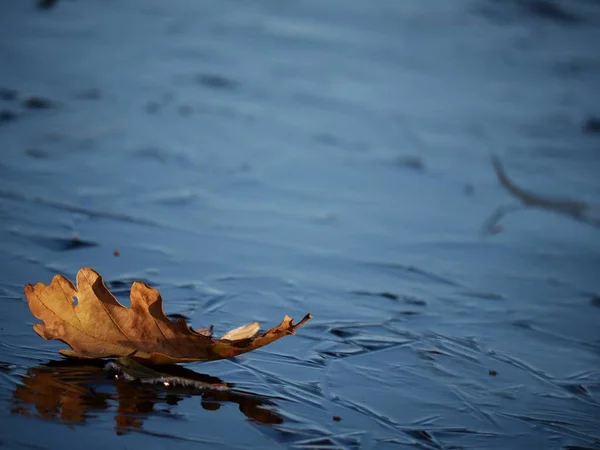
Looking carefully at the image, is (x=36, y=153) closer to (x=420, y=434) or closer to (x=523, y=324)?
(x=523, y=324)

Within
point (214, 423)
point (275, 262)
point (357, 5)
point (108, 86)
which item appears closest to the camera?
point (214, 423)

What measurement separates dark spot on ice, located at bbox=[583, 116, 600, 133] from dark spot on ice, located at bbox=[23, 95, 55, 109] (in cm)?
277

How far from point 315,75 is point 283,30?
90cm

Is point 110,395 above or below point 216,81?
above

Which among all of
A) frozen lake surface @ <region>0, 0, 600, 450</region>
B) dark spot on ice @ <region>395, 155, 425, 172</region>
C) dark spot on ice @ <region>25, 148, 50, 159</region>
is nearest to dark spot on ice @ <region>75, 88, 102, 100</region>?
frozen lake surface @ <region>0, 0, 600, 450</region>

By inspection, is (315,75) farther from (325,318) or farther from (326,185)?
(325,318)

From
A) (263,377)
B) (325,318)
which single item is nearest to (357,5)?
(325,318)

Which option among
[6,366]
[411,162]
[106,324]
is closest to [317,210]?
[411,162]

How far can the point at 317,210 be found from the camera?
3348 mm

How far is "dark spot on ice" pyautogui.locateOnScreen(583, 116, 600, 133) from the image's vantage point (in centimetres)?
448

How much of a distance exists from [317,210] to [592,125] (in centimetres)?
198

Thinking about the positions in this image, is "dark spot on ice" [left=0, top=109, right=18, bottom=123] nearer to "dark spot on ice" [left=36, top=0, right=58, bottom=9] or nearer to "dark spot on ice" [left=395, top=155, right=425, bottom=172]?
"dark spot on ice" [left=395, top=155, right=425, bottom=172]

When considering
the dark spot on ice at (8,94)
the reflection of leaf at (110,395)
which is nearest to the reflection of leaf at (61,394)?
the reflection of leaf at (110,395)

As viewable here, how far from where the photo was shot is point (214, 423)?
171cm
